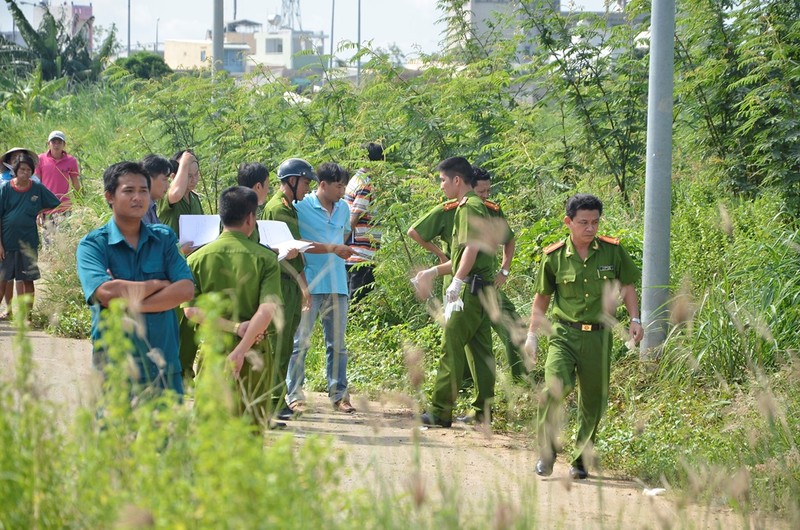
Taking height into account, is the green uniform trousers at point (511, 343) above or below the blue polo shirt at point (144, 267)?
below

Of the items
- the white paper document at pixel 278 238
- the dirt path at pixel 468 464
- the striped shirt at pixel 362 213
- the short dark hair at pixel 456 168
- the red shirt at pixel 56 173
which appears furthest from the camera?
the red shirt at pixel 56 173

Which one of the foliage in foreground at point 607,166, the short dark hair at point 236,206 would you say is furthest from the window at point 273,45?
the short dark hair at point 236,206

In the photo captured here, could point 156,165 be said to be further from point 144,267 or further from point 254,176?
point 144,267

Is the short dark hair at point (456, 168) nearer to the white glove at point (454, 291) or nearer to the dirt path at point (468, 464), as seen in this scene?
the white glove at point (454, 291)

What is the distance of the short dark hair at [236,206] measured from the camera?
651cm

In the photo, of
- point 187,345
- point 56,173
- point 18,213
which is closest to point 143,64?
point 56,173

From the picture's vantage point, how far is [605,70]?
40.9 ft

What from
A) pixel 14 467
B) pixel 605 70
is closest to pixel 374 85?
pixel 605 70

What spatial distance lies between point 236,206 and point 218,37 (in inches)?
403

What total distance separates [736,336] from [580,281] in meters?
1.50

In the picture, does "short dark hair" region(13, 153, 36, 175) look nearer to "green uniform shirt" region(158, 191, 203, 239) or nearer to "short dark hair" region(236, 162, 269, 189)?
"green uniform shirt" region(158, 191, 203, 239)

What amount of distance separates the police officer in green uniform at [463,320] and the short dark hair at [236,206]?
7.68ft

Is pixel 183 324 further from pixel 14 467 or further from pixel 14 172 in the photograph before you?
pixel 14 172

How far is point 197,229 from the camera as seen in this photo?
Result: 25.3 feet
